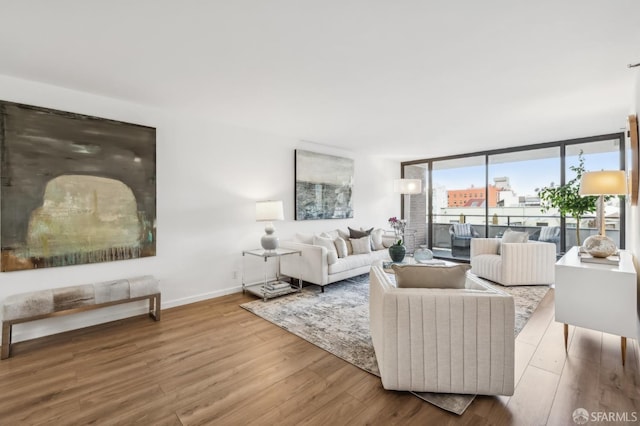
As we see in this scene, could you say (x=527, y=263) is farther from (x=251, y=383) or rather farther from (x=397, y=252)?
(x=251, y=383)

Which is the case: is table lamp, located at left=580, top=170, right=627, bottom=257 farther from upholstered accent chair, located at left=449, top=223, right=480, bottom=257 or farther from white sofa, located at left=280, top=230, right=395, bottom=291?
upholstered accent chair, located at left=449, top=223, right=480, bottom=257

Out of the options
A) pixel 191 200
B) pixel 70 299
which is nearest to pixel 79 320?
pixel 70 299

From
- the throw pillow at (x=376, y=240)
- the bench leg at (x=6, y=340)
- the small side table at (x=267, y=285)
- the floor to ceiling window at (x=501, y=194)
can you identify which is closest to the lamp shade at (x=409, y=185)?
the floor to ceiling window at (x=501, y=194)

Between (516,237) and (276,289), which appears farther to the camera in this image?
(516,237)

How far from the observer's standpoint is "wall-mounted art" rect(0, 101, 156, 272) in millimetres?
2686

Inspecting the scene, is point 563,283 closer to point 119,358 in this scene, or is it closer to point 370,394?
point 370,394

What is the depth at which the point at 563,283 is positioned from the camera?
2.43m

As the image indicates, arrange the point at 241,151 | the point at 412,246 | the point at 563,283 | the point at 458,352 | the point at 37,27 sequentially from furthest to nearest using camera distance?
1. the point at 412,246
2. the point at 241,151
3. the point at 563,283
4. the point at 37,27
5. the point at 458,352

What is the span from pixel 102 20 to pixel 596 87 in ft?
14.3

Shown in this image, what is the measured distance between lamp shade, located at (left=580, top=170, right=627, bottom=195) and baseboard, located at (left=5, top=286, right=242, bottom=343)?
462cm

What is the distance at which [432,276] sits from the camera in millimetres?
1980

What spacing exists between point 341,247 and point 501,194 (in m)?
3.89

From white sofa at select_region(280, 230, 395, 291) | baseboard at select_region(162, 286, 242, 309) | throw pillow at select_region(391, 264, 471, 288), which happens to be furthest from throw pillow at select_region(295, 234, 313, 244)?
throw pillow at select_region(391, 264, 471, 288)

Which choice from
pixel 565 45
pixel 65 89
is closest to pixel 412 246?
pixel 565 45
